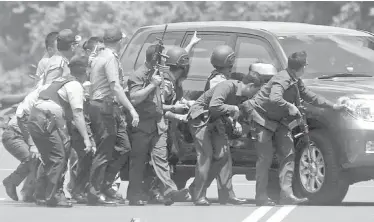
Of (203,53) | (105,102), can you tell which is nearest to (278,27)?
(203,53)

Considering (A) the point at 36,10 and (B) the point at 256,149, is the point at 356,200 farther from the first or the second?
(A) the point at 36,10

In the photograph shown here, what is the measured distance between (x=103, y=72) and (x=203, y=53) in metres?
1.44

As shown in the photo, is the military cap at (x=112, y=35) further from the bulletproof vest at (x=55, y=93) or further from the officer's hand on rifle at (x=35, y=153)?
the officer's hand on rifle at (x=35, y=153)

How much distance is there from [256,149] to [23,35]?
29.0 meters

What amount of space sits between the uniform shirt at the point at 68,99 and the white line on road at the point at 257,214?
2.08 meters

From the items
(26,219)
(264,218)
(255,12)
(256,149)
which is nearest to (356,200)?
(256,149)

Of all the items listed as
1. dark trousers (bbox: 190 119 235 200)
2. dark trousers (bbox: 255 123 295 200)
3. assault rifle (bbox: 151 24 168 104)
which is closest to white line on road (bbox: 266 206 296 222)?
dark trousers (bbox: 255 123 295 200)

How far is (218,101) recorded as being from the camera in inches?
586

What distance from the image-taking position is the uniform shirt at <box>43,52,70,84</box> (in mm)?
15558

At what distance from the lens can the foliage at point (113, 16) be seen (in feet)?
113

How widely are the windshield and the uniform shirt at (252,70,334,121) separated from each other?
593 mm

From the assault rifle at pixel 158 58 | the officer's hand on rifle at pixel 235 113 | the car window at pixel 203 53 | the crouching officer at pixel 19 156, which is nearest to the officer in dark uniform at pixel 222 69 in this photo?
the officer's hand on rifle at pixel 235 113

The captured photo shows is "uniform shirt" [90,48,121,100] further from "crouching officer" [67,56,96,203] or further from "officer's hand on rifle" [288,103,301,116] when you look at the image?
"officer's hand on rifle" [288,103,301,116]

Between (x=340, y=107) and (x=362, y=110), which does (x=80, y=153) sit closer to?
(x=340, y=107)
